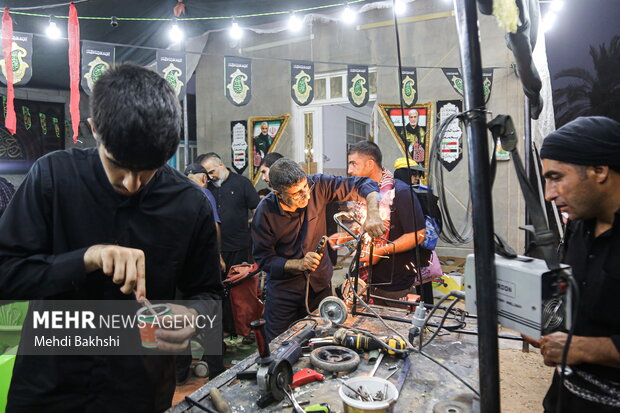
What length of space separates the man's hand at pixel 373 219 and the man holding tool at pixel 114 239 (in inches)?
53.7

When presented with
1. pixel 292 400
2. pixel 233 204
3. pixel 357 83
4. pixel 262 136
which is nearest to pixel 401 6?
pixel 357 83

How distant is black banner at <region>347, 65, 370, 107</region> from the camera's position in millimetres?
7461

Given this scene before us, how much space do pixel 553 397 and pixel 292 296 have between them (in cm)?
198

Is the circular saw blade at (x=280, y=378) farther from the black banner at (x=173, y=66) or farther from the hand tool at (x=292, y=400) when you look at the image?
the black banner at (x=173, y=66)

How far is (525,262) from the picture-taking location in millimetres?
906

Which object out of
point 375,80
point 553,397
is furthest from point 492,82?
point 553,397

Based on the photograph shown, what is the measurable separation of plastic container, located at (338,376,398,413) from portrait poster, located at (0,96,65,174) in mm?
11795

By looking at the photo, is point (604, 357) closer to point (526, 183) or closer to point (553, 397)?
point (553, 397)

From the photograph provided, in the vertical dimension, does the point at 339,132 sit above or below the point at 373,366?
above

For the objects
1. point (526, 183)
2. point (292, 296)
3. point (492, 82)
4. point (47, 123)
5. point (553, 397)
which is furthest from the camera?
point (47, 123)

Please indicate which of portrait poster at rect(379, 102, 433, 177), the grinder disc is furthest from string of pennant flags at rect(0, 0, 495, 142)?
the grinder disc

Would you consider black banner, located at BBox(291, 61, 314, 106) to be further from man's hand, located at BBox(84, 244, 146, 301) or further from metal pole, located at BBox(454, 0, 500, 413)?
metal pole, located at BBox(454, 0, 500, 413)

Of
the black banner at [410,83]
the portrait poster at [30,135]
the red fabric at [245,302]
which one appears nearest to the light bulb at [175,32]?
the black banner at [410,83]

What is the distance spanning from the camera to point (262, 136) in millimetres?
9859
